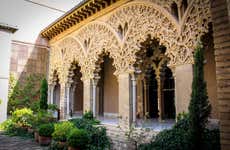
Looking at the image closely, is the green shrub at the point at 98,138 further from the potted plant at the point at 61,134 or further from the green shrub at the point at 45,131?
the green shrub at the point at 45,131

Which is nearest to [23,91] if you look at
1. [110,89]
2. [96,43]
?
[110,89]

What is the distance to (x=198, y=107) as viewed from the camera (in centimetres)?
407

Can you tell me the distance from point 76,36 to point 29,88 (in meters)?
4.87

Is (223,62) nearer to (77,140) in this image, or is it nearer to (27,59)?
(77,140)

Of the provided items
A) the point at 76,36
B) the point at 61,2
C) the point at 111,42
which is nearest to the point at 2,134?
the point at 76,36

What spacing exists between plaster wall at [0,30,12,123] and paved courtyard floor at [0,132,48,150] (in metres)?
2.49

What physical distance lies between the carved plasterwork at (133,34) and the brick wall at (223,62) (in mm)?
2612

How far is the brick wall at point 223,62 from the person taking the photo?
278 centimetres

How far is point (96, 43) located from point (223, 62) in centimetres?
711

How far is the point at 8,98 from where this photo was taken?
1234 centimetres

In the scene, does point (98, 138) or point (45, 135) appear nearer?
point (98, 138)

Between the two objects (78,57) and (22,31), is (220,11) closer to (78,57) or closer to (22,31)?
(78,57)

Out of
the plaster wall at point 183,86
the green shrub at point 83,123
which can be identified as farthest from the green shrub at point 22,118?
the plaster wall at point 183,86

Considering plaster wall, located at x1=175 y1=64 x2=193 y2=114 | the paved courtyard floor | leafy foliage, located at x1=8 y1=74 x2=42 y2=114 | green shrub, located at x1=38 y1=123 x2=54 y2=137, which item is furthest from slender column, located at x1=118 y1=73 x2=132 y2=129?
leafy foliage, located at x1=8 y1=74 x2=42 y2=114
